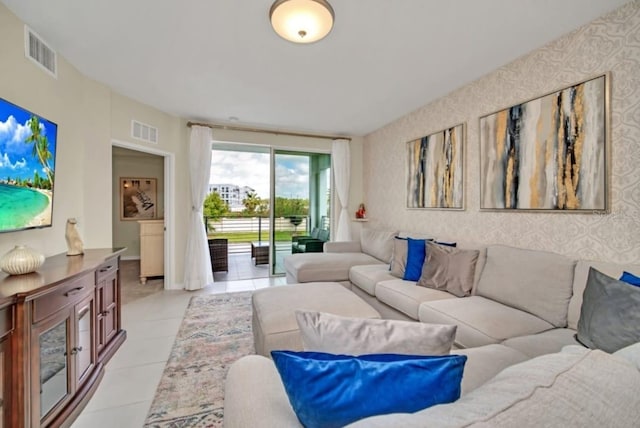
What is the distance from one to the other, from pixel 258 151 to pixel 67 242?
3.16 meters

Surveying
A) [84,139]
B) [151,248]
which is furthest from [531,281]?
[151,248]

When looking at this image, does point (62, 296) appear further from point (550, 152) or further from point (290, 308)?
point (550, 152)

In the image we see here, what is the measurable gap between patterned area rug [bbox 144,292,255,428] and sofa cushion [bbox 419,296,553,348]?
153 centimetres

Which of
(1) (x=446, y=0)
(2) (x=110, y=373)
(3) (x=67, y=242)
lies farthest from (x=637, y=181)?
(3) (x=67, y=242)

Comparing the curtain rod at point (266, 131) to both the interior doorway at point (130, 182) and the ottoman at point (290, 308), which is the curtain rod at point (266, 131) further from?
the ottoman at point (290, 308)

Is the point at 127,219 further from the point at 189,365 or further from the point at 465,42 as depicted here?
the point at 465,42

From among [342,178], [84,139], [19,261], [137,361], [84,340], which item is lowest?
[137,361]

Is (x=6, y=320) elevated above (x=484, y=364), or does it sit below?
above

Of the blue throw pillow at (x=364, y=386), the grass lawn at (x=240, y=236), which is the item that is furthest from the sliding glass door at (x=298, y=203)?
the blue throw pillow at (x=364, y=386)

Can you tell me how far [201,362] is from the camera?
7.22 ft

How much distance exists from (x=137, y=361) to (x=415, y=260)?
8.47 feet

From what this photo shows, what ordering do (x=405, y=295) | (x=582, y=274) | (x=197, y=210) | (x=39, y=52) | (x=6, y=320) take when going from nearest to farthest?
1. (x=6, y=320)
2. (x=582, y=274)
3. (x=39, y=52)
4. (x=405, y=295)
5. (x=197, y=210)

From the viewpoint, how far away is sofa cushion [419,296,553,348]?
170 centimetres

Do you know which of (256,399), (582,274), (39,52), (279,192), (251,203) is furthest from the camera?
(251,203)
